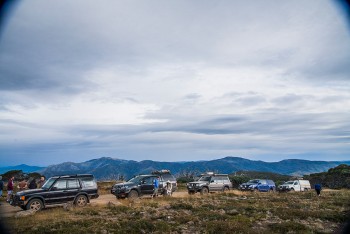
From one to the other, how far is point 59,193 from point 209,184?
16.6 meters

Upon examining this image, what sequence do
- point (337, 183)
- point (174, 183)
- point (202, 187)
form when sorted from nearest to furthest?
point (174, 183) → point (202, 187) → point (337, 183)

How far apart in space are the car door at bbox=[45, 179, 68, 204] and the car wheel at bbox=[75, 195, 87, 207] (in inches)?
27.2

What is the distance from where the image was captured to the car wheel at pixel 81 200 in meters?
18.8

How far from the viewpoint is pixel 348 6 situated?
1261 centimetres

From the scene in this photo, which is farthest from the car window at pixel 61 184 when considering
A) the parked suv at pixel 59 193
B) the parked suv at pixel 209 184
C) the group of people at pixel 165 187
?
the parked suv at pixel 209 184

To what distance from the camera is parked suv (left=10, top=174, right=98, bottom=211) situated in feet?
54.7

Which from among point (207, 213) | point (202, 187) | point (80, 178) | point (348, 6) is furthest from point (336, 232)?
point (202, 187)

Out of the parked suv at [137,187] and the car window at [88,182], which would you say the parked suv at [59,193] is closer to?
the car window at [88,182]

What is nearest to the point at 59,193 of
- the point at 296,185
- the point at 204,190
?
the point at 204,190

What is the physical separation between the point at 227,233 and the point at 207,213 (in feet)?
14.3

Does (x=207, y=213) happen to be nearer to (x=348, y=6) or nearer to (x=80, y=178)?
(x=80, y=178)

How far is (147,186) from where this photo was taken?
2442cm

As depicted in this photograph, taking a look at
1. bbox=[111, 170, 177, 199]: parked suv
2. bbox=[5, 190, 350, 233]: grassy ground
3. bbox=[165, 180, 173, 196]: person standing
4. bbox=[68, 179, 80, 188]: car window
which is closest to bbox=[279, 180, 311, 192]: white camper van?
bbox=[165, 180, 173, 196]: person standing

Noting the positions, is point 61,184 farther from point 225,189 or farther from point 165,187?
point 225,189
